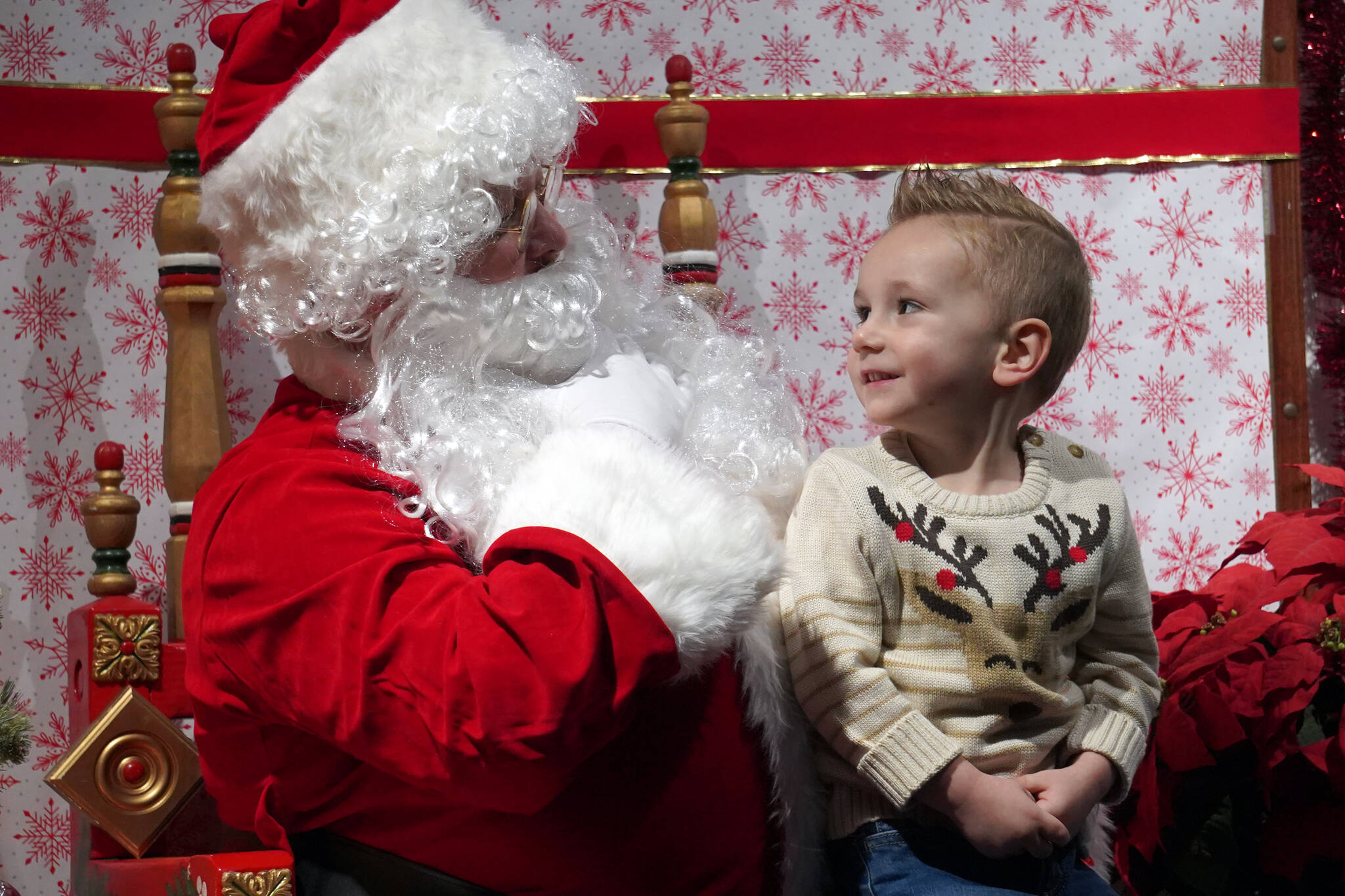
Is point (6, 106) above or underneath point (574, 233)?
above

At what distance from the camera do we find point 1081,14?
1.89 metres

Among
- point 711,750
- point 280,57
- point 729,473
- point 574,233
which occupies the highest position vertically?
point 280,57

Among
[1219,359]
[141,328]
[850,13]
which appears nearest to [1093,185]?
[1219,359]

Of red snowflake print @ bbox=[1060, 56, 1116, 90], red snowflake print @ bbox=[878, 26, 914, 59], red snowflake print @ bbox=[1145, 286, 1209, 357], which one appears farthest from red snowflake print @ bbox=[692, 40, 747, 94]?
red snowflake print @ bbox=[1145, 286, 1209, 357]

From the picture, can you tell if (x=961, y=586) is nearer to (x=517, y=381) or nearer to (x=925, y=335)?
(x=925, y=335)

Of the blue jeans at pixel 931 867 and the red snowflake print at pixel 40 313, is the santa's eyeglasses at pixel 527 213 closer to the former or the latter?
the blue jeans at pixel 931 867

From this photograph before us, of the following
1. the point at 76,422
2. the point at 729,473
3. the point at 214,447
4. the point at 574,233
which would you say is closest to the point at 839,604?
the point at 729,473

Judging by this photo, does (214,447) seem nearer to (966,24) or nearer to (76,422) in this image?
(76,422)

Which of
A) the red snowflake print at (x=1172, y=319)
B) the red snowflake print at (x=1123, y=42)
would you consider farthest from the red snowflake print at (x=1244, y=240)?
the red snowflake print at (x=1123, y=42)

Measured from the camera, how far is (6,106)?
1.63 m

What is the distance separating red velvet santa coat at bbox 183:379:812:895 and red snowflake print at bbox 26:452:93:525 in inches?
30.0

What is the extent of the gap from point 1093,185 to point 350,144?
4.29 ft

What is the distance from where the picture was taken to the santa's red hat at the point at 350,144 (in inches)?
39.7

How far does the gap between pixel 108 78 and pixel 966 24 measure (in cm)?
128
